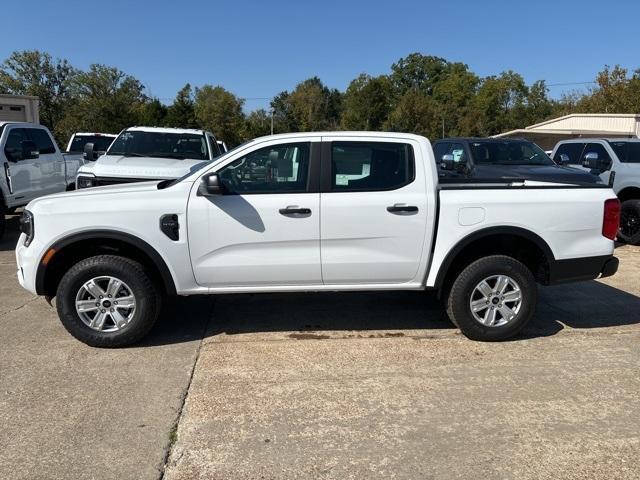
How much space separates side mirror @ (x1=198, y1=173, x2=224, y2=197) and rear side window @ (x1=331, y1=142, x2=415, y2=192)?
3.09ft

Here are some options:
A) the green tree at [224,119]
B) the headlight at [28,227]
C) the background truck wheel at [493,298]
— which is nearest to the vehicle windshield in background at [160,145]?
the headlight at [28,227]

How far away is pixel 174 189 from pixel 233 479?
248 cm

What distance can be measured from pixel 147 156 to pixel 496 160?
570 centimetres

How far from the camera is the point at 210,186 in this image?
4.48 meters

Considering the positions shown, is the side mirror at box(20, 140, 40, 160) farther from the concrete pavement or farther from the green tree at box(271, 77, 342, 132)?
the green tree at box(271, 77, 342, 132)

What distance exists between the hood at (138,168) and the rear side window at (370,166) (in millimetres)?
3516

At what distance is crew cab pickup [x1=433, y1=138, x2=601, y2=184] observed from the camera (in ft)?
28.0

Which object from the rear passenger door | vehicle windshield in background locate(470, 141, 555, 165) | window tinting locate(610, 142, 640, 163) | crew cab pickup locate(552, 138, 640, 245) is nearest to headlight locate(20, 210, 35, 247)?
the rear passenger door

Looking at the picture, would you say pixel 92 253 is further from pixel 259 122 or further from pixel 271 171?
pixel 259 122

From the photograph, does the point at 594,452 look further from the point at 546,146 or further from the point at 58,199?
the point at 546,146

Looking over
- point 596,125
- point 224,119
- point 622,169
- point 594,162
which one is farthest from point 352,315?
point 224,119

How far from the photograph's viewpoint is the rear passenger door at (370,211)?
185 inches

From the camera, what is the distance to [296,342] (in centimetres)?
500

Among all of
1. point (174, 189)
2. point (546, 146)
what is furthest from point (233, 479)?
point (546, 146)
